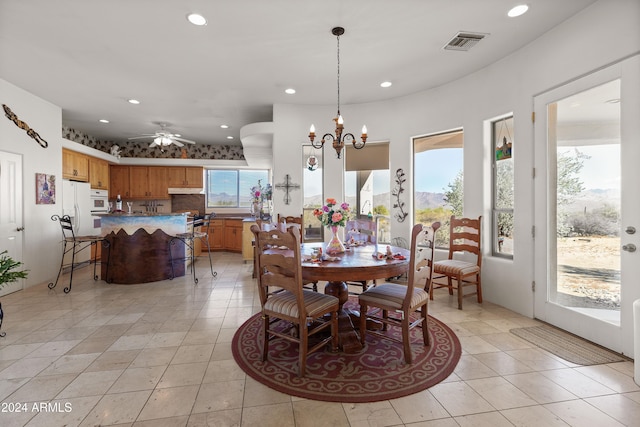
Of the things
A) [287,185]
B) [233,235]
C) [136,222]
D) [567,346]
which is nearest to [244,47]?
[287,185]

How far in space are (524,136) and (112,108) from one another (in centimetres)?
618

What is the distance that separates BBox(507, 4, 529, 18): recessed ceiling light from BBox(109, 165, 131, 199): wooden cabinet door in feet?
27.0

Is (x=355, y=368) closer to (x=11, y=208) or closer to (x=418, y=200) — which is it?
(x=418, y=200)

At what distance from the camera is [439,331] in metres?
2.80

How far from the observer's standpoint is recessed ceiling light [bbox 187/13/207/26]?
260 cm

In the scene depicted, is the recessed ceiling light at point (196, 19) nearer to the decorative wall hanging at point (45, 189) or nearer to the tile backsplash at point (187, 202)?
the decorative wall hanging at point (45, 189)

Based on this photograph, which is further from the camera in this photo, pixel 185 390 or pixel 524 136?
pixel 524 136

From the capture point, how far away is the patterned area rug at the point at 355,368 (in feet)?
6.29

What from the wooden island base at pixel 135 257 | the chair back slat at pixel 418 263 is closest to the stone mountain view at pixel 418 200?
the chair back slat at pixel 418 263

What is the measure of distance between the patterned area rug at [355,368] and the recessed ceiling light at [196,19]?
2910 mm

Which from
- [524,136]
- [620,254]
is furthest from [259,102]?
[620,254]

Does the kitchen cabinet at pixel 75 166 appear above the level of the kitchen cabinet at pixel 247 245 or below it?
above

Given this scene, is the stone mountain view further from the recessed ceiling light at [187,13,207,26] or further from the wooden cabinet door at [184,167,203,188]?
the wooden cabinet door at [184,167,203,188]

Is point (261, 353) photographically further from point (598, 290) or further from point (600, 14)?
point (600, 14)
